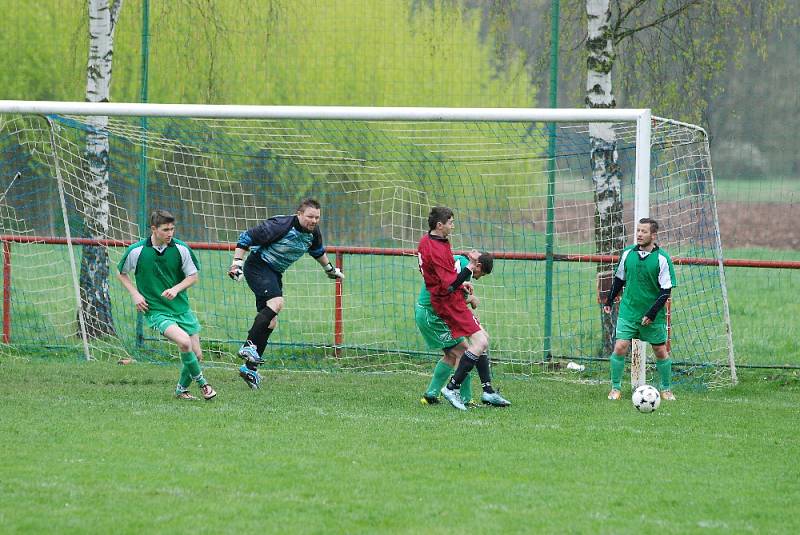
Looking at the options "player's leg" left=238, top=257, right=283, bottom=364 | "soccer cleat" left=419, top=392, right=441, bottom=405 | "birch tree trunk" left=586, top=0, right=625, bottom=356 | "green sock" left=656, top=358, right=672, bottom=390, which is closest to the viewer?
"soccer cleat" left=419, top=392, right=441, bottom=405

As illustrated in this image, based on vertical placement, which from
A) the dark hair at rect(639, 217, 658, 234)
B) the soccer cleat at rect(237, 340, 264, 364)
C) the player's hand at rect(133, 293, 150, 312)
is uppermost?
the dark hair at rect(639, 217, 658, 234)

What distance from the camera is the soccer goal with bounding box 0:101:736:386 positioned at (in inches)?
404

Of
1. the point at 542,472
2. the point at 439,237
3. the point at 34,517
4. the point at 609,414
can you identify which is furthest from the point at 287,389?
the point at 34,517

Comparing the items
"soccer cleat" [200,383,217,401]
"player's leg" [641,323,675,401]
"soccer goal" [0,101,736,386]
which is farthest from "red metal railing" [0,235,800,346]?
"soccer cleat" [200,383,217,401]

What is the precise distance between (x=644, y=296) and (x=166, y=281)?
404 cm

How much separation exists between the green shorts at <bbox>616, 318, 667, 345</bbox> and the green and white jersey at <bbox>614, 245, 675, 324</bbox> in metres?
0.04

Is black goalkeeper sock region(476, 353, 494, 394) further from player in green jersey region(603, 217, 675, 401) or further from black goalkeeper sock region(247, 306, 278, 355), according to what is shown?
black goalkeeper sock region(247, 306, 278, 355)

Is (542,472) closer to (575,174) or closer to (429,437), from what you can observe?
(429,437)

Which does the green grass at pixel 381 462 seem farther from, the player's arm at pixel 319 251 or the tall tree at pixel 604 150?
the tall tree at pixel 604 150

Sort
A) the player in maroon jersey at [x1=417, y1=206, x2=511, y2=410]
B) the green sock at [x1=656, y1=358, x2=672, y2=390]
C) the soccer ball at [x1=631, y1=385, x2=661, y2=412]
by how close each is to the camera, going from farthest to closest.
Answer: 1. the green sock at [x1=656, y1=358, x2=672, y2=390]
2. the player in maroon jersey at [x1=417, y1=206, x2=511, y2=410]
3. the soccer ball at [x1=631, y1=385, x2=661, y2=412]

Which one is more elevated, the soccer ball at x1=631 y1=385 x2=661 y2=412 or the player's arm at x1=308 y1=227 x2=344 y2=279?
the player's arm at x1=308 y1=227 x2=344 y2=279

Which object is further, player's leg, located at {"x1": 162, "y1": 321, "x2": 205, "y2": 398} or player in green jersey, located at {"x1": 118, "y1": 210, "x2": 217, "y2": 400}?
player in green jersey, located at {"x1": 118, "y1": 210, "x2": 217, "y2": 400}

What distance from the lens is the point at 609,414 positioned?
27.2ft

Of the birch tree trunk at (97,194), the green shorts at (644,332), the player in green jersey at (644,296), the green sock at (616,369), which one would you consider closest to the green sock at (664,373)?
the player in green jersey at (644,296)
